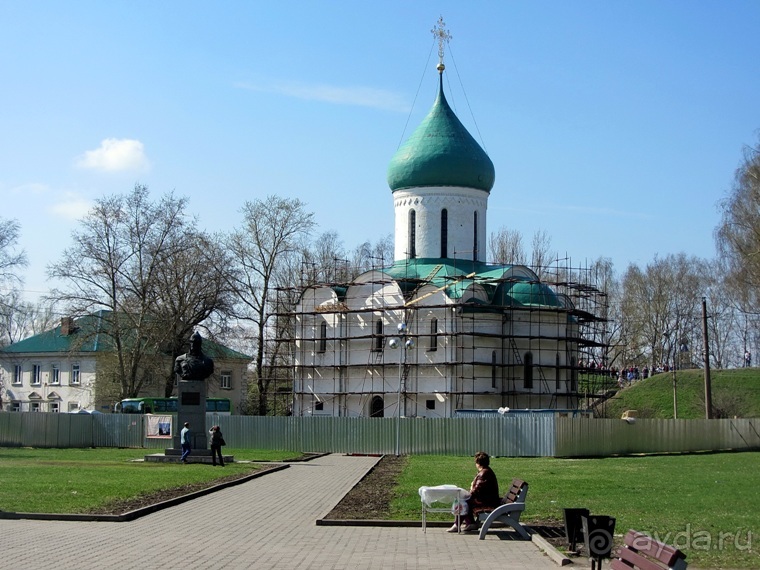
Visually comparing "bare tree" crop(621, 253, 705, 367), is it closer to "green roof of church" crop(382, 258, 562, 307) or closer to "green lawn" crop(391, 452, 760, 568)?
"green roof of church" crop(382, 258, 562, 307)

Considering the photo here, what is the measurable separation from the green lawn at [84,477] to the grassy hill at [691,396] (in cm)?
3098

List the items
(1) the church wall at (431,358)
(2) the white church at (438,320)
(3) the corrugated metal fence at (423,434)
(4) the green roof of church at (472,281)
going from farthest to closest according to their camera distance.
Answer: (4) the green roof of church at (472,281) < (2) the white church at (438,320) < (1) the church wall at (431,358) < (3) the corrugated metal fence at (423,434)

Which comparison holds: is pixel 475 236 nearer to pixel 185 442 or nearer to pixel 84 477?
pixel 185 442

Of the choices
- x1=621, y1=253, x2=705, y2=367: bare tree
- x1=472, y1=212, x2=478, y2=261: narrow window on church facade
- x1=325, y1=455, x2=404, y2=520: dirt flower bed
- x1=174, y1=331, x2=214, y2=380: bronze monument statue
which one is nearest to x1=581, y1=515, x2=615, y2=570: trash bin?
x1=325, y1=455, x2=404, y2=520: dirt flower bed

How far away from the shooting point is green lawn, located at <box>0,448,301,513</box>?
18.2 m

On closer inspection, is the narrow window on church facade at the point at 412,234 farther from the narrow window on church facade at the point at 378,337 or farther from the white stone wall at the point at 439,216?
the narrow window on church facade at the point at 378,337

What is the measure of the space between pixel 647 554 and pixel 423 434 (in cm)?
3078

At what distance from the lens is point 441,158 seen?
51.9 metres

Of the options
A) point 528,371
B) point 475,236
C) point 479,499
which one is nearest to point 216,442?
point 479,499

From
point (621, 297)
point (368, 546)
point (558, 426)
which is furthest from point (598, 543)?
point (621, 297)

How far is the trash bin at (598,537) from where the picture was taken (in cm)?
1137

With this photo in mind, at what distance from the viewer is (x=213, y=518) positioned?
1689cm

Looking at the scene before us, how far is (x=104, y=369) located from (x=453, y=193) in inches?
862

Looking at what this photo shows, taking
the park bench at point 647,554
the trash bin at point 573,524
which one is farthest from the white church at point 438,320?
the park bench at point 647,554
